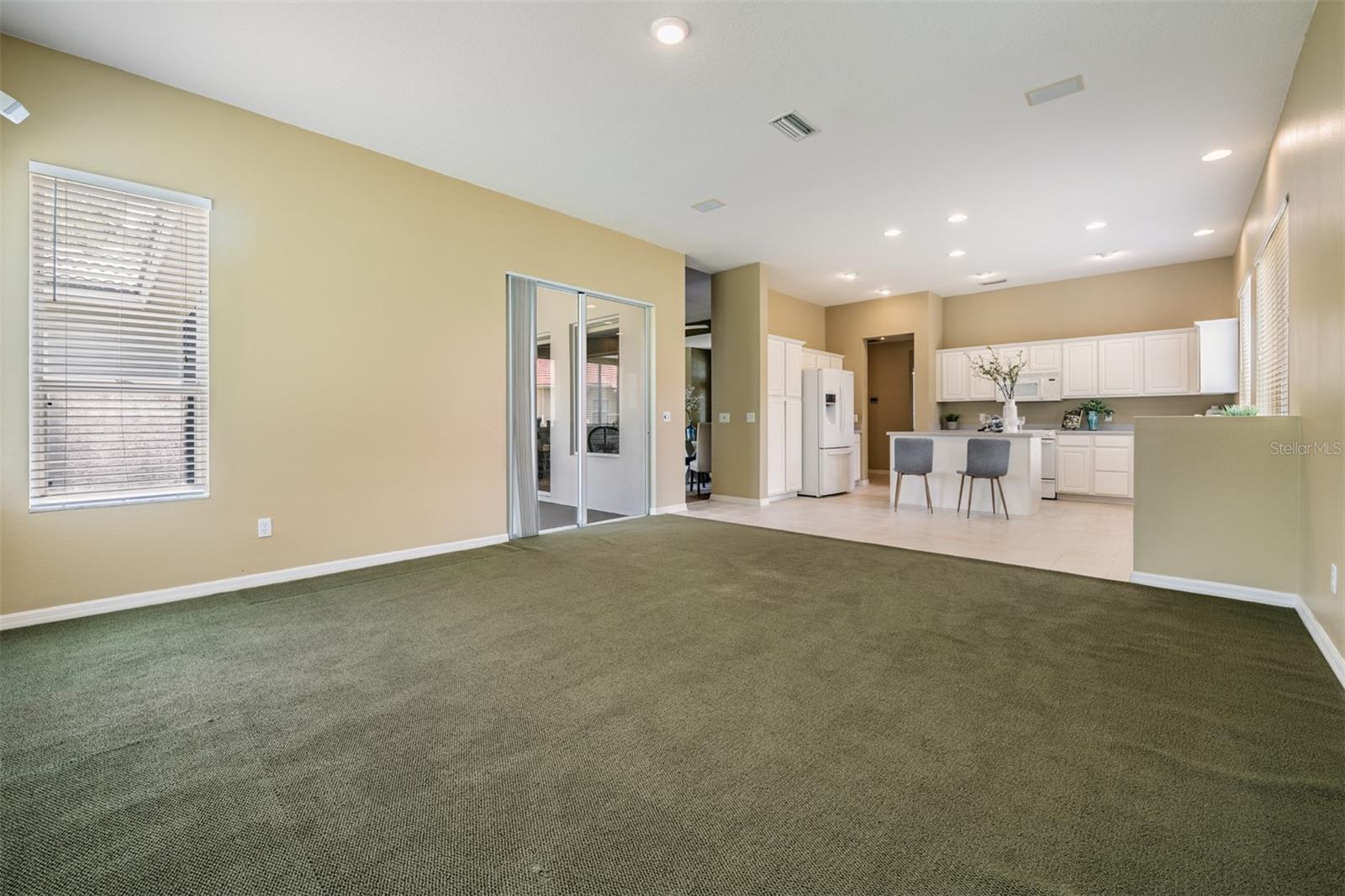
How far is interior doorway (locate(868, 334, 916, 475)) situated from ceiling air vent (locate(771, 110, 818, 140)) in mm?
7181

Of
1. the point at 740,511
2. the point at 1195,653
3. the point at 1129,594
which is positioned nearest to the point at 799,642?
the point at 1195,653

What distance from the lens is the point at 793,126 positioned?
390cm

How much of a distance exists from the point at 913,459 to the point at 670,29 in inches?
206

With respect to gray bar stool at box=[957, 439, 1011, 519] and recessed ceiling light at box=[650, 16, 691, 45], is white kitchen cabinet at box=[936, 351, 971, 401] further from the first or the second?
recessed ceiling light at box=[650, 16, 691, 45]

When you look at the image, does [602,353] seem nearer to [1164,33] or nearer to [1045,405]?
[1164,33]

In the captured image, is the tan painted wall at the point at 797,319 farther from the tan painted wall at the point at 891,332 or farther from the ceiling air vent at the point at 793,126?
the ceiling air vent at the point at 793,126

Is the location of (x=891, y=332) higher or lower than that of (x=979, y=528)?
higher

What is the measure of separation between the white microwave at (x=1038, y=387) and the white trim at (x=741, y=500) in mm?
3852

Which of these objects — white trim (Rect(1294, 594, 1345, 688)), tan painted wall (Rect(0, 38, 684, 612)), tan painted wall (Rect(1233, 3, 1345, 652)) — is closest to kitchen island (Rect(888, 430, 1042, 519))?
tan painted wall (Rect(1233, 3, 1345, 652))

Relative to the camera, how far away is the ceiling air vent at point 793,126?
3.79m

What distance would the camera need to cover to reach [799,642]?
2.67 m

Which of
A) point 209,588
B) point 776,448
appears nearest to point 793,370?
point 776,448

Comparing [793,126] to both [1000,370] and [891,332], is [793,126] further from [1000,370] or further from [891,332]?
[891,332]

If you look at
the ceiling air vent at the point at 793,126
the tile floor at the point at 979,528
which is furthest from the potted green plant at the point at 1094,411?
the ceiling air vent at the point at 793,126
